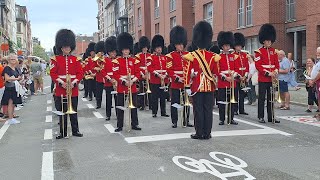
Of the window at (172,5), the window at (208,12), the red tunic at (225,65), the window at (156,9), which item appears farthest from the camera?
the window at (156,9)

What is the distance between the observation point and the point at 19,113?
571 inches

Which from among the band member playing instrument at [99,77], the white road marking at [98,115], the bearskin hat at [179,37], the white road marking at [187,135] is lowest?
the white road marking at [187,135]

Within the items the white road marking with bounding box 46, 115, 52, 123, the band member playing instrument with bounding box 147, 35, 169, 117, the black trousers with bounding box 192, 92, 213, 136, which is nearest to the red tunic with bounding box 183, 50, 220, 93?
the black trousers with bounding box 192, 92, 213, 136

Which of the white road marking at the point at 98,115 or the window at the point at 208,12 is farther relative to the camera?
the window at the point at 208,12

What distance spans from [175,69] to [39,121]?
4309mm

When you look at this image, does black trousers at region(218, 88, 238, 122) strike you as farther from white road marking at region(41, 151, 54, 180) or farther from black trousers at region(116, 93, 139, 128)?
white road marking at region(41, 151, 54, 180)

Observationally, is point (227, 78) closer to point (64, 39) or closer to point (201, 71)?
point (201, 71)

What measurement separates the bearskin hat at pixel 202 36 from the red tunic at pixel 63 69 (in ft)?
8.05

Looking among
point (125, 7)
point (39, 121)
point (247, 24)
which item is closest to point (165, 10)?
point (247, 24)

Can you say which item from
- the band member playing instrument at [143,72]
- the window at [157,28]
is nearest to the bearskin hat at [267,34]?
the band member playing instrument at [143,72]

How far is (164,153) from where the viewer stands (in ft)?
23.9

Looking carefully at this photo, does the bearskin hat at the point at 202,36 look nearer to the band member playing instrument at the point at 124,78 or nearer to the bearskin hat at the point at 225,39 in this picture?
the band member playing instrument at the point at 124,78

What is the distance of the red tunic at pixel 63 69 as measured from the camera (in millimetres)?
8984

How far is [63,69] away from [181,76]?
9.21ft
